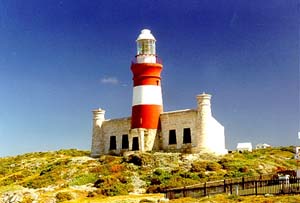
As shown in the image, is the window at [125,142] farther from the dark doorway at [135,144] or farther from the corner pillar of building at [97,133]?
the corner pillar of building at [97,133]

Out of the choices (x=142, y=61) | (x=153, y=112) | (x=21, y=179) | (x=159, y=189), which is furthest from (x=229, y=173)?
(x=21, y=179)

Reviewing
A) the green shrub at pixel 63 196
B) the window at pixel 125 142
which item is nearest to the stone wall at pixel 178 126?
the window at pixel 125 142

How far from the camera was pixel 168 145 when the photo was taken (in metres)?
52.3

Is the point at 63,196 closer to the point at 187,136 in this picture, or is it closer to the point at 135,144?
the point at 135,144

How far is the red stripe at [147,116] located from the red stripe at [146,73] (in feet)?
8.24

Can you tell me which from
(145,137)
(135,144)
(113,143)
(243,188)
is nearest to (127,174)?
(145,137)

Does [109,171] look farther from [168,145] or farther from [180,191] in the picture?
[180,191]

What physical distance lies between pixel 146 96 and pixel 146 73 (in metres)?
2.39

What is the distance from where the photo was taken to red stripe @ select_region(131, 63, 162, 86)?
52.5 meters

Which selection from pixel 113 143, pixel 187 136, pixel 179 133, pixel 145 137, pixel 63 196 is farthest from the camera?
pixel 113 143

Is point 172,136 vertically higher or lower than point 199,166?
higher

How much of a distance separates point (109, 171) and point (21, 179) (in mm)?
9902

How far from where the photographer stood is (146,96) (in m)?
52.3

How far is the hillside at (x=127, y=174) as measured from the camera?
125 feet
